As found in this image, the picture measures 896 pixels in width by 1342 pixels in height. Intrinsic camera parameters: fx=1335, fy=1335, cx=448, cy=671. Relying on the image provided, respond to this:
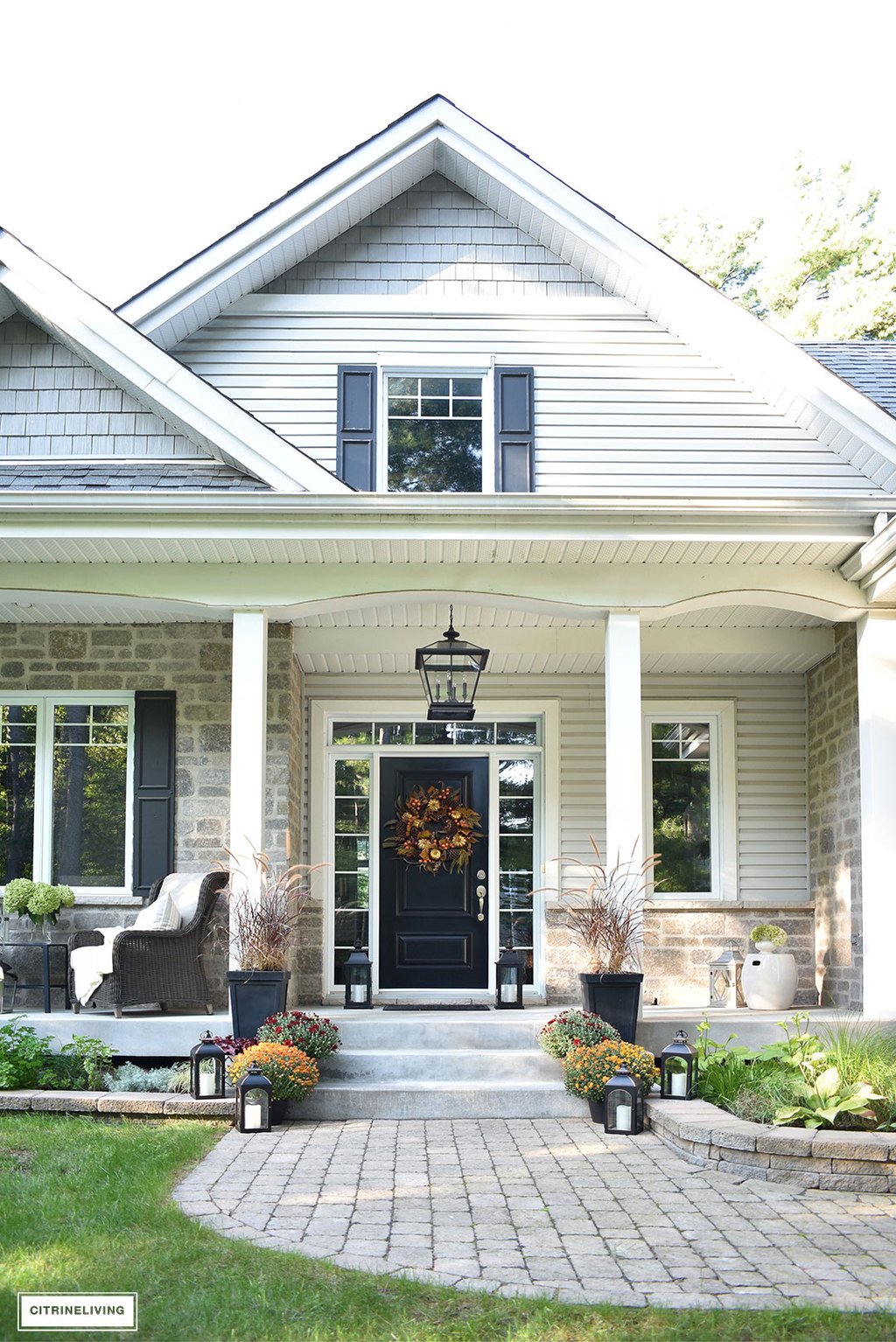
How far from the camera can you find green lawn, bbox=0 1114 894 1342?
12.0 feet

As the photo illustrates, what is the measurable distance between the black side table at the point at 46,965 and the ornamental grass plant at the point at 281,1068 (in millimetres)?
1917

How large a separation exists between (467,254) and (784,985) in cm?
586

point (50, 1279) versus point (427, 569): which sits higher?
point (427, 569)

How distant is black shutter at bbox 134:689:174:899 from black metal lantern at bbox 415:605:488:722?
1918mm

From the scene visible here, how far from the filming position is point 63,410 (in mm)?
8711

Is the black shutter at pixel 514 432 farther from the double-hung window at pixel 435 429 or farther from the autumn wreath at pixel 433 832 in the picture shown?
the autumn wreath at pixel 433 832

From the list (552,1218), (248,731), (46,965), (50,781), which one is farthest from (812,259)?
(552,1218)

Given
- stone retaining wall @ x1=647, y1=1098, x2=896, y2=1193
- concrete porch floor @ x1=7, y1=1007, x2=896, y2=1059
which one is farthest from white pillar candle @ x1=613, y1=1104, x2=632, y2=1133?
concrete porch floor @ x1=7, y1=1007, x2=896, y2=1059

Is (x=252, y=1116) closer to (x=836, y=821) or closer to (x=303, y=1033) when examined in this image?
(x=303, y=1033)

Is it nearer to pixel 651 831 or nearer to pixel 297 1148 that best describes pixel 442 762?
pixel 651 831

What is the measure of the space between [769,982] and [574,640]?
2.74m

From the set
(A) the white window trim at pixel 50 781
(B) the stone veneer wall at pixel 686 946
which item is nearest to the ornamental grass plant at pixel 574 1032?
(B) the stone veneer wall at pixel 686 946

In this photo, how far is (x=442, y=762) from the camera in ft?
34.9

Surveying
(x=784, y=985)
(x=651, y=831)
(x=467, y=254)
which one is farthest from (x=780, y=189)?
(x=784, y=985)
